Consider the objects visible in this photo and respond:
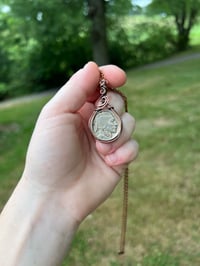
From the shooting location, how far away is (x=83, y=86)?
1462mm

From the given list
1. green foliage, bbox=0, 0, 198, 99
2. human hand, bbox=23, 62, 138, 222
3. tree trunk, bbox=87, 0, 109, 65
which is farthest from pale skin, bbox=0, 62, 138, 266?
tree trunk, bbox=87, 0, 109, 65

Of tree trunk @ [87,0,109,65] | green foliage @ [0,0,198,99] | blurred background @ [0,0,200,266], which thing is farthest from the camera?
tree trunk @ [87,0,109,65]

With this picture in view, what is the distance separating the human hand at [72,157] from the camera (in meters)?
1.50

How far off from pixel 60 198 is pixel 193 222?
1354mm

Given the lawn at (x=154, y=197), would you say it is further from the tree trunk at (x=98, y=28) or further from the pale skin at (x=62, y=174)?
the tree trunk at (x=98, y=28)

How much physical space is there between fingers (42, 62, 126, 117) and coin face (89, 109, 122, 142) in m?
0.09

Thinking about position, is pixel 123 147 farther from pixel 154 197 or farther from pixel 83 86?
pixel 154 197

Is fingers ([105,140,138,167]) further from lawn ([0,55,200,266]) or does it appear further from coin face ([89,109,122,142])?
lawn ([0,55,200,266])

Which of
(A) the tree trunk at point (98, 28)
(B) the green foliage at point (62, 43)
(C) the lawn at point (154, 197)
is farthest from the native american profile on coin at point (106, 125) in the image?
(A) the tree trunk at point (98, 28)

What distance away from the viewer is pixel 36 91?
1276 cm

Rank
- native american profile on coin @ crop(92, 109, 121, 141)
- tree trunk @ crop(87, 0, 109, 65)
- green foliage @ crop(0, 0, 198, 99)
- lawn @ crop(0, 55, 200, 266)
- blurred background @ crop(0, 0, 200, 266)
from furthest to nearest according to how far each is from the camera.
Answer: tree trunk @ crop(87, 0, 109, 65)
green foliage @ crop(0, 0, 198, 99)
blurred background @ crop(0, 0, 200, 266)
lawn @ crop(0, 55, 200, 266)
native american profile on coin @ crop(92, 109, 121, 141)

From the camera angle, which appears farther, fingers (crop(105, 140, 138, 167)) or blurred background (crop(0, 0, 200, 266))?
blurred background (crop(0, 0, 200, 266))

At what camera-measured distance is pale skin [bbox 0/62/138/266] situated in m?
1.47

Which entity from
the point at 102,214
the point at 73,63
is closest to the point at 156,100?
the point at 102,214
